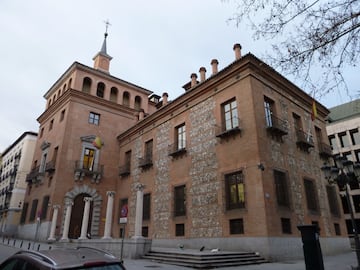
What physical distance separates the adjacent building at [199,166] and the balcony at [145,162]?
4.6 inches

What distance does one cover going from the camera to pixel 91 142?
2362cm

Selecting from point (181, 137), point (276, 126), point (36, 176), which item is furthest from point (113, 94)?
point (276, 126)

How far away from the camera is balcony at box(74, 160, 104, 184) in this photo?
71.7ft

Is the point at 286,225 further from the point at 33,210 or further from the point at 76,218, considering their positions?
the point at 33,210

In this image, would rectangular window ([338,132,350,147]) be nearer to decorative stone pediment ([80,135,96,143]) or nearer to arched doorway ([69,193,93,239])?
decorative stone pediment ([80,135,96,143])

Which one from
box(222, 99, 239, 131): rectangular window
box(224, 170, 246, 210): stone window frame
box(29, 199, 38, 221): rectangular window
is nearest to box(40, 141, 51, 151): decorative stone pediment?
box(29, 199, 38, 221): rectangular window

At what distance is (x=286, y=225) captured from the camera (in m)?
12.9

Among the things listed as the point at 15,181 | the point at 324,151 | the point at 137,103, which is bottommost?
the point at 324,151

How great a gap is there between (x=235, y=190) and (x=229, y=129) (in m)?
3.23

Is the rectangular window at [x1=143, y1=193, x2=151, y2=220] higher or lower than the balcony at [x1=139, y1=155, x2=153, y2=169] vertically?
lower

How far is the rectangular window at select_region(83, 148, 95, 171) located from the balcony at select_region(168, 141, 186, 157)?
842 centimetres

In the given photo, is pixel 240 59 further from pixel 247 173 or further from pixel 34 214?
pixel 34 214

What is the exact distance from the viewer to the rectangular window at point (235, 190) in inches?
522

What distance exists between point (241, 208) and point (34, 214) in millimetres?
18646
